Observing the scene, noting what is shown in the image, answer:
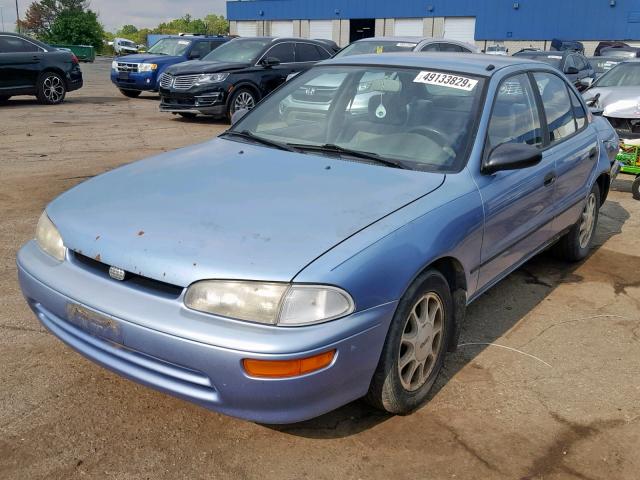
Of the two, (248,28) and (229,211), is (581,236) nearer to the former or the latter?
(229,211)

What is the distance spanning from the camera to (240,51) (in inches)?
520

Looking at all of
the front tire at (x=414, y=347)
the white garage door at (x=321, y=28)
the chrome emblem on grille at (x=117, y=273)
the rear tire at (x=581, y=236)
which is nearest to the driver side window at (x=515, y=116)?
the front tire at (x=414, y=347)

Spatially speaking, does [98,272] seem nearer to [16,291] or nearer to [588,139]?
[16,291]

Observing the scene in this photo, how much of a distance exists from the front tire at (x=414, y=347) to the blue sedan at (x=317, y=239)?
0.4 inches

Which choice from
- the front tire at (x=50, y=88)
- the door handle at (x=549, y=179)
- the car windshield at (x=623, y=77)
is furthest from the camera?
the front tire at (x=50, y=88)

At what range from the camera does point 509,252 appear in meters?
3.76

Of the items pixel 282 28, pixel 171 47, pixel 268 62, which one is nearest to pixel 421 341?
pixel 268 62

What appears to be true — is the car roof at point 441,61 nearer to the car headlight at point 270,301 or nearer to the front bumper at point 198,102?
the car headlight at point 270,301

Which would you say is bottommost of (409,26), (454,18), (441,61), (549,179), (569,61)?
(549,179)

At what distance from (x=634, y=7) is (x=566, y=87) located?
4119 cm

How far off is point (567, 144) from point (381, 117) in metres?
1.52

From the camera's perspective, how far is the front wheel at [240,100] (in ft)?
40.8

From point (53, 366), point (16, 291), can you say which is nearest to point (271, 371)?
point (53, 366)

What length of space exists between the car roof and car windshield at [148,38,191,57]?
13699 mm
